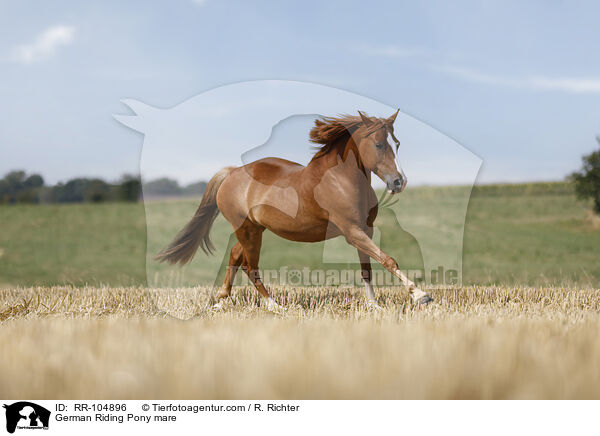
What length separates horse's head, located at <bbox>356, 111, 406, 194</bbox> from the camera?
3.51m

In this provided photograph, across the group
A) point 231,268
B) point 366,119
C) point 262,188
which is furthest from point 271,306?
point 366,119

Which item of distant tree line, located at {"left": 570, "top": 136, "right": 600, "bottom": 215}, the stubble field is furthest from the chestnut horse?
distant tree line, located at {"left": 570, "top": 136, "right": 600, "bottom": 215}

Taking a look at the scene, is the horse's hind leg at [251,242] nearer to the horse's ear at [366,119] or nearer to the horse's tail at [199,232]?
the horse's tail at [199,232]

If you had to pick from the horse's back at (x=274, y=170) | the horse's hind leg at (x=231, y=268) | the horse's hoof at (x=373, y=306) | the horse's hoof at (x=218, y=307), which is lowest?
the horse's hoof at (x=218, y=307)

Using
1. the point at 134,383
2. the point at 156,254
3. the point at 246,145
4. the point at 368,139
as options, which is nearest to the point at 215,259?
the point at 156,254

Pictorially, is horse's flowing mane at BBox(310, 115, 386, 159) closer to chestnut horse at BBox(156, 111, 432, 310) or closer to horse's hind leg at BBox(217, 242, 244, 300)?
chestnut horse at BBox(156, 111, 432, 310)

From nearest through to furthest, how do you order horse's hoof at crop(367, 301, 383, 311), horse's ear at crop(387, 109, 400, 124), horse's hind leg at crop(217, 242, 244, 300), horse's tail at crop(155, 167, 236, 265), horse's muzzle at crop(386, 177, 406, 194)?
1. horse's muzzle at crop(386, 177, 406, 194)
2. horse's ear at crop(387, 109, 400, 124)
3. horse's hoof at crop(367, 301, 383, 311)
4. horse's tail at crop(155, 167, 236, 265)
5. horse's hind leg at crop(217, 242, 244, 300)

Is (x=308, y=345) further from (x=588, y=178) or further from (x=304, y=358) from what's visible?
(x=588, y=178)

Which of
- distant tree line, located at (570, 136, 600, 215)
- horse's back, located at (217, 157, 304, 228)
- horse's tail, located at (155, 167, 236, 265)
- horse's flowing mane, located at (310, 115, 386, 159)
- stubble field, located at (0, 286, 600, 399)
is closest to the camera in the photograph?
stubble field, located at (0, 286, 600, 399)

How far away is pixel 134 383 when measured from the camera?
6.64ft
